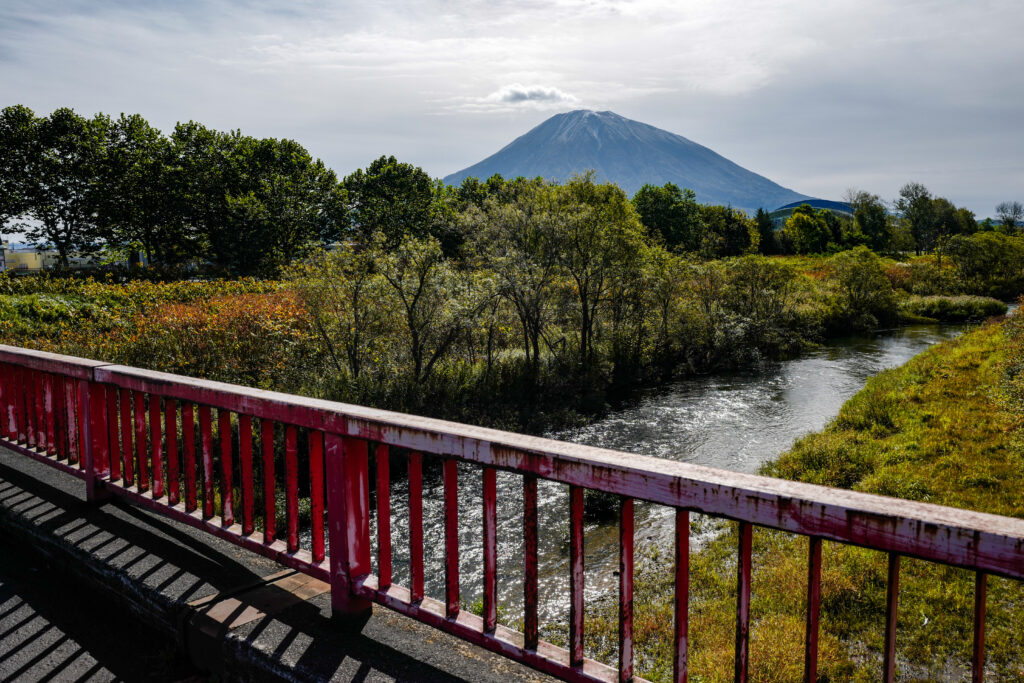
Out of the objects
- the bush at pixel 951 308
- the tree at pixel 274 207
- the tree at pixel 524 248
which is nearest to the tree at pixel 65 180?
the tree at pixel 274 207

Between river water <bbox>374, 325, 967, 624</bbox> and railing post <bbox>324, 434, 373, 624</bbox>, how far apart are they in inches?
163

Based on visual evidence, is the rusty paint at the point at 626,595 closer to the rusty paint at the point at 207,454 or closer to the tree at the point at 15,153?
the rusty paint at the point at 207,454

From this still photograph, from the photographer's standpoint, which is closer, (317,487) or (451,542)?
(451,542)

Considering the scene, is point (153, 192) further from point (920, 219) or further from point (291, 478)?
point (920, 219)

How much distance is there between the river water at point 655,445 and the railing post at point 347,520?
414cm

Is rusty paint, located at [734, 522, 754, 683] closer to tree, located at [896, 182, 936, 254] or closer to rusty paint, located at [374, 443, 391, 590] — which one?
rusty paint, located at [374, 443, 391, 590]

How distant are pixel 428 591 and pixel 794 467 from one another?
687 cm

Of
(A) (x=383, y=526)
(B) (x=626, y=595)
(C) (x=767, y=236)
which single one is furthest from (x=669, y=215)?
(B) (x=626, y=595)

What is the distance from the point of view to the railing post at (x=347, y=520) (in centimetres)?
256

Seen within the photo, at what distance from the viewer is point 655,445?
1388 centimetres

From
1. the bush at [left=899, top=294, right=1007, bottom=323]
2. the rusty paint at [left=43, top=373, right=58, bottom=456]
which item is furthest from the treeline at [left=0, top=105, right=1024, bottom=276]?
the rusty paint at [left=43, top=373, right=58, bottom=456]

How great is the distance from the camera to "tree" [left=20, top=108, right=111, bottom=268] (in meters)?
34.5

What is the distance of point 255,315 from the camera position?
1556cm

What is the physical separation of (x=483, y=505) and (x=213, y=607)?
156 cm
